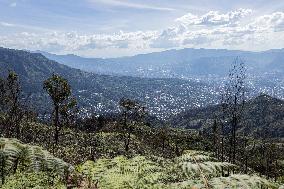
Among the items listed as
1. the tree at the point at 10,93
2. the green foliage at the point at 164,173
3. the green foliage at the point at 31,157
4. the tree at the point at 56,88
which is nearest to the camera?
the green foliage at the point at 164,173

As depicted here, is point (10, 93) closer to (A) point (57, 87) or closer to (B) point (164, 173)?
(A) point (57, 87)

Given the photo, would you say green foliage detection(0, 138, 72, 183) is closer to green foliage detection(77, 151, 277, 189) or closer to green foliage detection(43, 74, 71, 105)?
green foliage detection(77, 151, 277, 189)

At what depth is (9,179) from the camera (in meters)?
20.4

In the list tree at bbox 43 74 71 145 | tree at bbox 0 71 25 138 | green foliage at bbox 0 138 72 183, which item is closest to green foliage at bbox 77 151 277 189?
green foliage at bbox 0 138 72 183

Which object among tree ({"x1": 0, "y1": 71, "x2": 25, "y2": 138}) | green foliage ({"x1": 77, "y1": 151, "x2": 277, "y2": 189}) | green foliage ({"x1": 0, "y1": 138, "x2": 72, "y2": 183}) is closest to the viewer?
green foliage ({"x1": 77, "y1": 151, "x2": 277, "y2": 189})

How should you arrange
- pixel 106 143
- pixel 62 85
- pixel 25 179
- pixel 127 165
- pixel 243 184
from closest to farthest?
1. pixel 243 184
2. pixel 127 165
3. pixel 25 179
4. pixel 62 85
5. pixel 106 143

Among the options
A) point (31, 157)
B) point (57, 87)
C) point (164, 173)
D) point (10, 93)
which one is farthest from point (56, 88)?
point (31, 157)

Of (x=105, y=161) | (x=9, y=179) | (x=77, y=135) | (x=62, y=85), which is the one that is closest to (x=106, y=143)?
(x=77, y=135)

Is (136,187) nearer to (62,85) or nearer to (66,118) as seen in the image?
(62,85)

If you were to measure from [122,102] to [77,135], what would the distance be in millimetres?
21750

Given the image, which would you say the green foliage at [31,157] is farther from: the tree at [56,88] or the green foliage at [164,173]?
the tree at [56,88]

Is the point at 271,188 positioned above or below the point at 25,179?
above

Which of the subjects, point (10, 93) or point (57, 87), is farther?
point (10, 93)

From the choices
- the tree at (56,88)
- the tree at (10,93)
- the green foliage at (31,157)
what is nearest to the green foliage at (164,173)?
the green foliage at (31,157)
